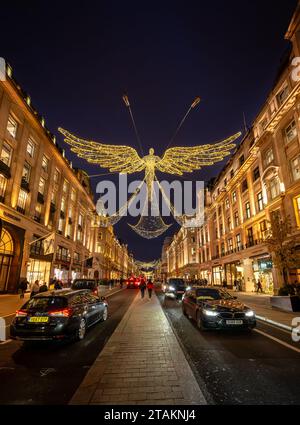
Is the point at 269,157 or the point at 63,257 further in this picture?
the point at 63,257

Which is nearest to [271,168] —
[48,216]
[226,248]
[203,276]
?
[226,248]

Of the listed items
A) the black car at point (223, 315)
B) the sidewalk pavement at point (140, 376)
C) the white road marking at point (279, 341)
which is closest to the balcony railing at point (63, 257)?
the black car at point (223, 315)

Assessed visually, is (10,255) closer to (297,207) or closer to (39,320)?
(39,320)

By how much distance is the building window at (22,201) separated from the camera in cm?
2481

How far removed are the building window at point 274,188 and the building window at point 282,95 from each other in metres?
7.77

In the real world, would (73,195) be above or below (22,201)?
above

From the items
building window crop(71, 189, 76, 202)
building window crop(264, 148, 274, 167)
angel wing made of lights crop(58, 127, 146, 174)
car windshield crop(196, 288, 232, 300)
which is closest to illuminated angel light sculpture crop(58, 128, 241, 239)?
Answer: angel wing made of lights crop(58, 127, 146, 174)

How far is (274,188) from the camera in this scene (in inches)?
984

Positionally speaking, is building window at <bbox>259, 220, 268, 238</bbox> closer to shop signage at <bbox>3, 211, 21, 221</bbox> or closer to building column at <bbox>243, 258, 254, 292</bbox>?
building column at <bbox>243, 258, 254, 292</bbox>

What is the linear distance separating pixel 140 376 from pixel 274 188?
25.3 metres

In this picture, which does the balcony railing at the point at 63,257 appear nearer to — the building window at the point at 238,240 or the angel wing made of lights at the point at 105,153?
the angel wing made of lights at the point at 105,153

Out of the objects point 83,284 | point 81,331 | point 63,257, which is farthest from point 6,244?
point 81,331
